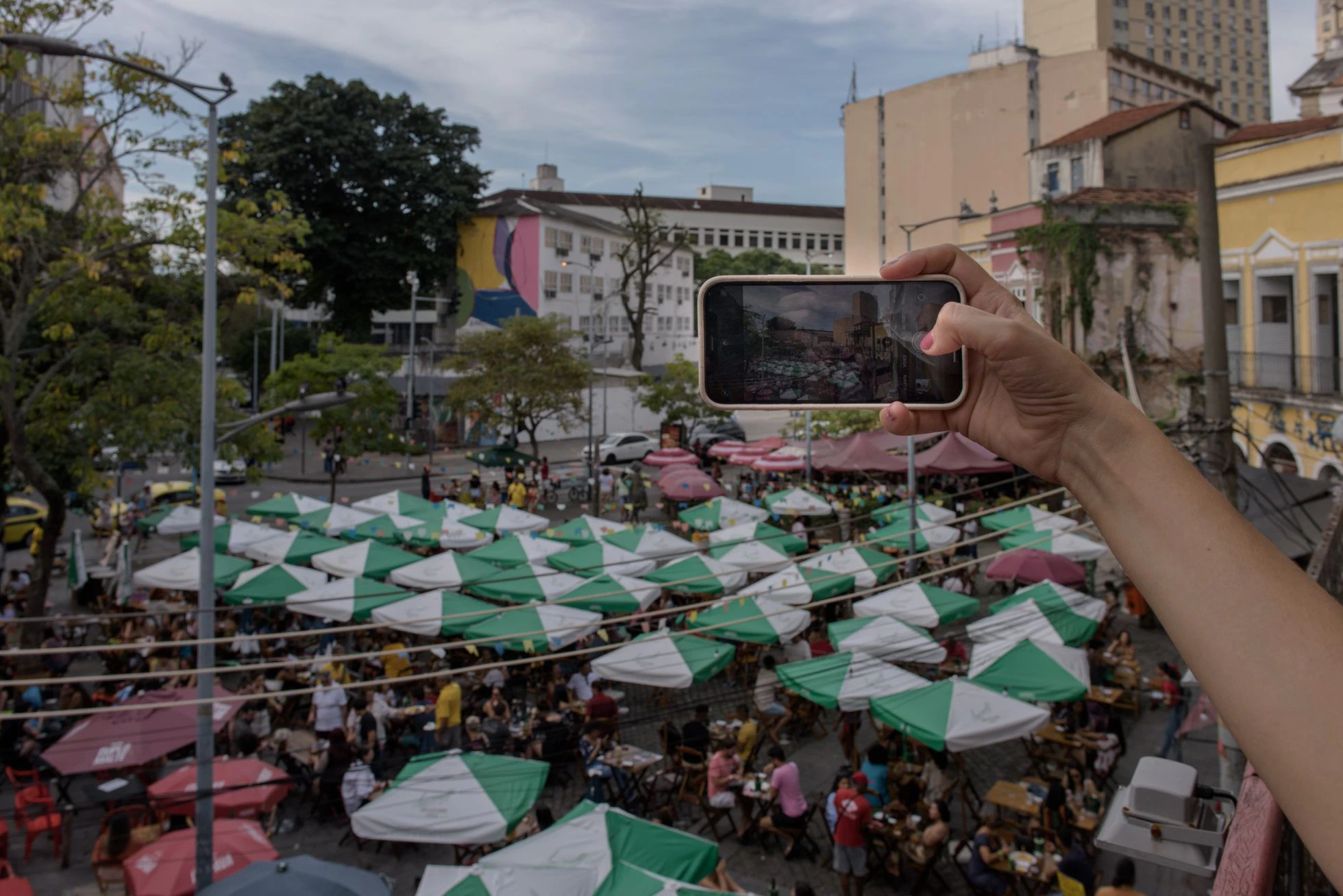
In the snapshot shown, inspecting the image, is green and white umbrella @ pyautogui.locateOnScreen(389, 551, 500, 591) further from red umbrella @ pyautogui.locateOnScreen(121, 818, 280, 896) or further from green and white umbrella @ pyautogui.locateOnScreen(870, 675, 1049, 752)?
green and white umbrella @ pyautogui.locateOnScreen(870, 675, 1049, 752)

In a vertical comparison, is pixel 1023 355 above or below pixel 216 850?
above

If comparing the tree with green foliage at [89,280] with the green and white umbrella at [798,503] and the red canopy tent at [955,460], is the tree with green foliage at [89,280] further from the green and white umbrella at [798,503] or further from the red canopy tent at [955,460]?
the red canopy tent at [955,460]

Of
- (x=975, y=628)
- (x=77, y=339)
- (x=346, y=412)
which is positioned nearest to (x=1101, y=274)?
(x=975, y=628)

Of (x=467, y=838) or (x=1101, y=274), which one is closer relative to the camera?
(x=467, y=838)

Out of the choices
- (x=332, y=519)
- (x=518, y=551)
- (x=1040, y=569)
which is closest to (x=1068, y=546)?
(x=1040, y=569)

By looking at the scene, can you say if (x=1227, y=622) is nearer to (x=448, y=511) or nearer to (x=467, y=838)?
(x=467, y=838)

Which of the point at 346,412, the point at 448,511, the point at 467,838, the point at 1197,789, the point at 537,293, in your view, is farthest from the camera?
the point at 537,293
